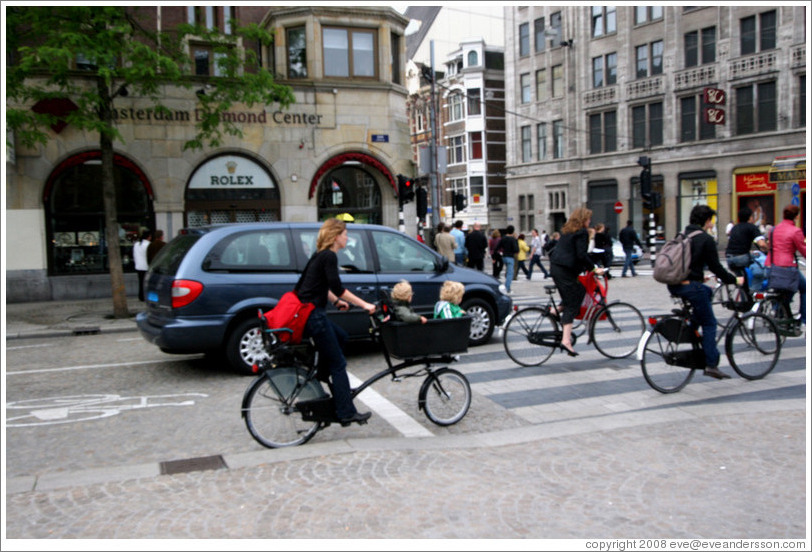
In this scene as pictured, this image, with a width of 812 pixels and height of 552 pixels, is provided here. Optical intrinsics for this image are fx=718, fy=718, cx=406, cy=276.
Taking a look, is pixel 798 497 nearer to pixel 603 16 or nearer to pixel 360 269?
pixel 360 269

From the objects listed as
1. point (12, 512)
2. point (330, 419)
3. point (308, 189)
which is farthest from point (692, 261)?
point (308, 189)

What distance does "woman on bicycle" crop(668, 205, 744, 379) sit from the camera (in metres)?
7.04

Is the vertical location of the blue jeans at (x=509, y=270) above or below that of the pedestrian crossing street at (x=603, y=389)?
above

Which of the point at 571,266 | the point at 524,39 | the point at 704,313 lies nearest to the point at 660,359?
the point at 704,313

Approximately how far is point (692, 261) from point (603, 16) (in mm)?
43923

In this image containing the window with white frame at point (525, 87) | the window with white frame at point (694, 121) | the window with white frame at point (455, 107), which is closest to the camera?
the window with white frame at point (694, 121)

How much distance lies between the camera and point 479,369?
8.51 meters

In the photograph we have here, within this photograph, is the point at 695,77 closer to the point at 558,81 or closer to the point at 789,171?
the point at 558,81

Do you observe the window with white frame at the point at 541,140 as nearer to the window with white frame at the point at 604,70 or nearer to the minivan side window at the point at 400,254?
the window with white frame at the point at 604,70

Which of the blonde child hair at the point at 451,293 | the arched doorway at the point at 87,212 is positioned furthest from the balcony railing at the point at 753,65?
the blonde child hair at the point at 451,293

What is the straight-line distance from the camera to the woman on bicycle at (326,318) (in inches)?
217

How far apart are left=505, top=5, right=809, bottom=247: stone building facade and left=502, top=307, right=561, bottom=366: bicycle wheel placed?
26598mm

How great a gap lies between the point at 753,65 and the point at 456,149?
100.0ft

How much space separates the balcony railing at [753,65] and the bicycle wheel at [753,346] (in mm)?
34941
